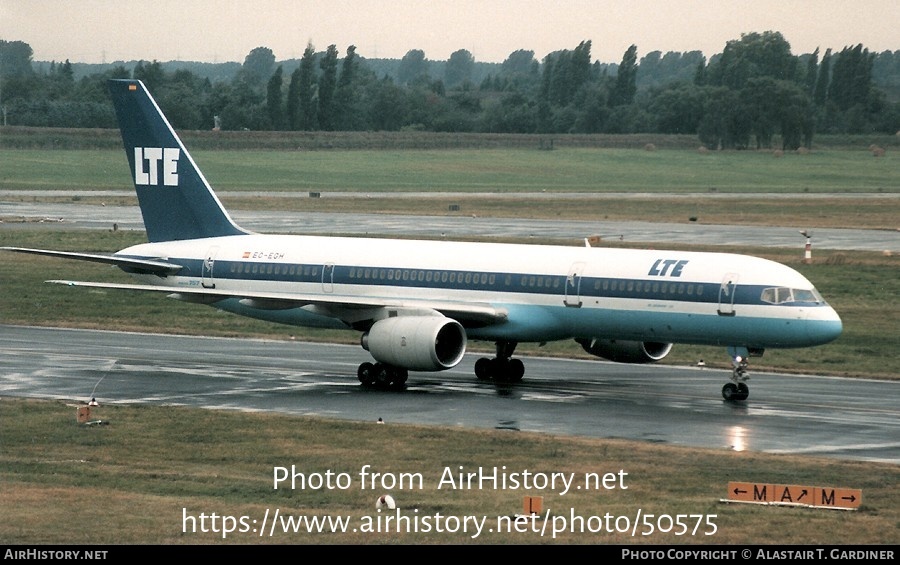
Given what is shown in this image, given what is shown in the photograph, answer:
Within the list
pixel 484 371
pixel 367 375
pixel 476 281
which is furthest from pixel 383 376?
pixel 476 281

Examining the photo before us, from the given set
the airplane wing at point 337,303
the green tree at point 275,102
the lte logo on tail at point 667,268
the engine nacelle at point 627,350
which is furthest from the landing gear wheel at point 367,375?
the green tree at point 275,102

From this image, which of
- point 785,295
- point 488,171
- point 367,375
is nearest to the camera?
point 785,295

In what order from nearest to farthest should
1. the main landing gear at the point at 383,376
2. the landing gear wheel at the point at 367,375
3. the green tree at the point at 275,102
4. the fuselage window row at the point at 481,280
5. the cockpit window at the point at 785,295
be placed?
the cockpit window at the point at 785,295 → the fuselage window row at the point at 481,280 → the main landing gear at the point at 383,376 → the landing gear wheel at the point at 367,375 → the green tree at the point at 275,102

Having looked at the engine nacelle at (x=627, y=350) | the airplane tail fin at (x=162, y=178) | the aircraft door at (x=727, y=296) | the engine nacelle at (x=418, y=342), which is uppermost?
the airplane tail fin at (x=162, y=178)

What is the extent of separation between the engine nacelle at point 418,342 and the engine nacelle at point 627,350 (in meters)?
4.11

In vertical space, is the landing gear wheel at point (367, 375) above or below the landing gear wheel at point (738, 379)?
below

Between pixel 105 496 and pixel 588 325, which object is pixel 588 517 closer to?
pixel 105 496

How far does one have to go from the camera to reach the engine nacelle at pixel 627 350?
42094mm

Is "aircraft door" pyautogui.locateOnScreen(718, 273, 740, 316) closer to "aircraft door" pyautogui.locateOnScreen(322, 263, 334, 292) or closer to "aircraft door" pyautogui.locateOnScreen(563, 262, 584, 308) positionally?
"aircraft door" pyautogui.locateOnScreen(563, 262, 584, 308)

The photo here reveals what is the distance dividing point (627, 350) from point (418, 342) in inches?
265

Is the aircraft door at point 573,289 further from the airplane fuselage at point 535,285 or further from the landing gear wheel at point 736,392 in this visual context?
the landing gear wheel at point 736,392

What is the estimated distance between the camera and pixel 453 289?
1651 inches

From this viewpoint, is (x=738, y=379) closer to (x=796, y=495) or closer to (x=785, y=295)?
(x=785, y=295)

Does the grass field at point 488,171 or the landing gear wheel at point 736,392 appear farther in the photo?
the grass field at point 488,171
